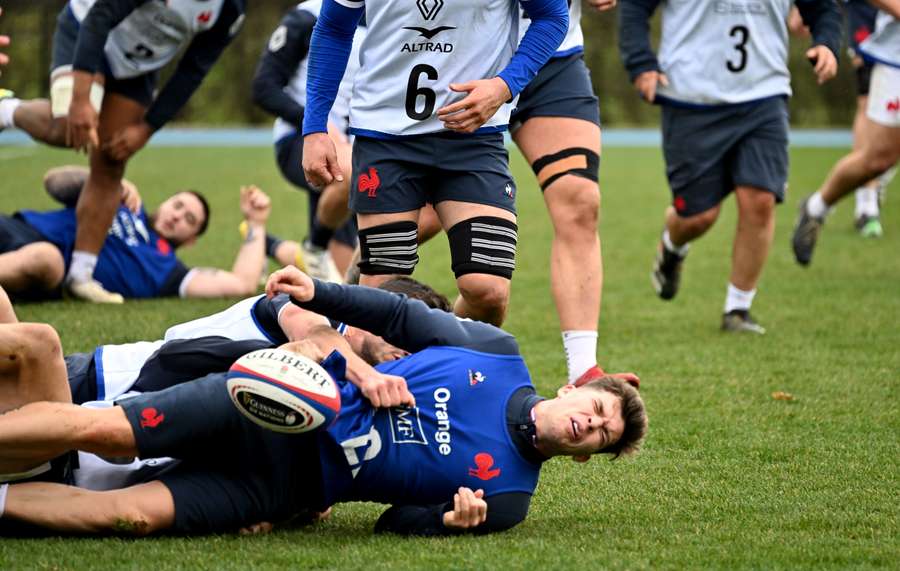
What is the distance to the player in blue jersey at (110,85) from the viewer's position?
22.7ft

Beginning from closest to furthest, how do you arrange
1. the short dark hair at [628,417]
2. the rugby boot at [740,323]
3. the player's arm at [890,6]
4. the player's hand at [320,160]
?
1. the short dark hair at [628,417]
2. the player's hand at [320,160]
3. the rugby boot at [740,323]
4. the player's arm at [890,6]

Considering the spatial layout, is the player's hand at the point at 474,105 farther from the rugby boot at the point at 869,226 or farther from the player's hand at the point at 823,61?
the rugby boot at the point at 869,226

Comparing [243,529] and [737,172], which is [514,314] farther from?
[243,529]

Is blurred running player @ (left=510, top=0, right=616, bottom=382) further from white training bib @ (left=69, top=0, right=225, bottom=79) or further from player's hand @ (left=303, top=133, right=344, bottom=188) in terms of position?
white training bib @ (left=69, top=0, right=225, bottom=79)

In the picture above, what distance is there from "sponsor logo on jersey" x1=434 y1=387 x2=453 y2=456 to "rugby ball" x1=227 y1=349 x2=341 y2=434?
361 mm

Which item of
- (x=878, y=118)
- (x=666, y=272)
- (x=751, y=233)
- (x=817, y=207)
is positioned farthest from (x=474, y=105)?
(x=817, y=207)

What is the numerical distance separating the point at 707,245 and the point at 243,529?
823cm

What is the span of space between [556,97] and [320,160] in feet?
3.91

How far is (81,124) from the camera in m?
6.89

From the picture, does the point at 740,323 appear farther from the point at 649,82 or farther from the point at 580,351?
the point at 580,351

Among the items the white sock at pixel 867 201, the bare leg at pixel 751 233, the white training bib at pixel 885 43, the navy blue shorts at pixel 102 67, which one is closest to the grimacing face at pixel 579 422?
the bare leg at pixel 751 233

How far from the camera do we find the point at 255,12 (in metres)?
25.2

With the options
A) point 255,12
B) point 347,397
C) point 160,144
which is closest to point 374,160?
point 347,397

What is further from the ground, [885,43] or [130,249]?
[885,43]
